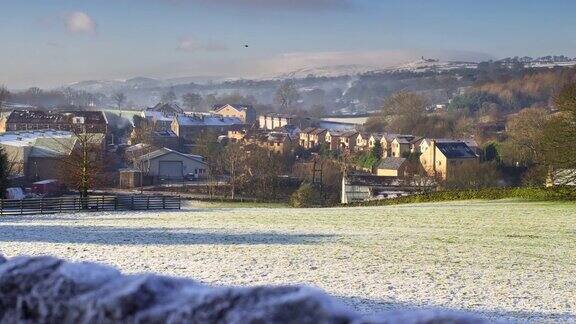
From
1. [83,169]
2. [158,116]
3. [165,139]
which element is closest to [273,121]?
[158,116]

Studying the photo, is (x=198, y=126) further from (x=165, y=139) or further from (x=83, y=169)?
(x=83, y=169)

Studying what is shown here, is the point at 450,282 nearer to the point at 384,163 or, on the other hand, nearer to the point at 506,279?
the point at 506,279

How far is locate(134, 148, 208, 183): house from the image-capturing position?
83938 mm

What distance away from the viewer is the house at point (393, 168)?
8019cm

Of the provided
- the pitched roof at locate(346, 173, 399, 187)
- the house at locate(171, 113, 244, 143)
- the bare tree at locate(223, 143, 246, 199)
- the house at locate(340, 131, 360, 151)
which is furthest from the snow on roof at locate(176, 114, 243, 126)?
the pitched roof at locate(346, 173, 399, 187)

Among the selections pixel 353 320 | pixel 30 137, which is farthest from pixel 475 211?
pixel 30 137

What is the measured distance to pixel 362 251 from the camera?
22.4 meters

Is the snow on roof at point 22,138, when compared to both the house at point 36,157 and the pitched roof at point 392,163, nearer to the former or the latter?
the house at point 36,157

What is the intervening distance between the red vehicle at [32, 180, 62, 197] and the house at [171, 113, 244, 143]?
54342mm

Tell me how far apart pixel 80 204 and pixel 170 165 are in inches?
1710

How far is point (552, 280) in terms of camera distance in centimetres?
1817

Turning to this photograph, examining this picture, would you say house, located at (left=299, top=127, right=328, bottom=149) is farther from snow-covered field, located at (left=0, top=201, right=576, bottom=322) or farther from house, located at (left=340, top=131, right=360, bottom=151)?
snow-covered field, located at (left=0, top=201, right=576, bottom=322)

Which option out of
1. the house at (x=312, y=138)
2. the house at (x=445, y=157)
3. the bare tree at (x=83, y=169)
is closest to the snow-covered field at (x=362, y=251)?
the bare tree at (x=83, y=169)

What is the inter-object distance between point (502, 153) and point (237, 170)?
105 feet
